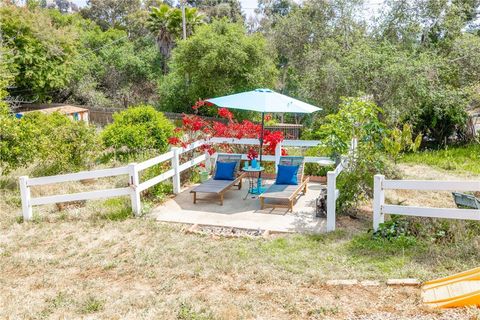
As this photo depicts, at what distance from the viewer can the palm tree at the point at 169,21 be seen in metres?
28.0

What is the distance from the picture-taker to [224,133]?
34.6 feet

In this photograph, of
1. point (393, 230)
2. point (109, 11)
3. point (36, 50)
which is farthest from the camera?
point (109, 11)

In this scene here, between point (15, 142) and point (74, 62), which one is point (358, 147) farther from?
point (74, 62)

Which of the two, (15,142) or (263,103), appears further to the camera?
(15,142)

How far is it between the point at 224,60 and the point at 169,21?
9595 millimetres

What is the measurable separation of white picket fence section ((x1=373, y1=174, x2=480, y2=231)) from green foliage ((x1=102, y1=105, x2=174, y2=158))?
685 centimetres

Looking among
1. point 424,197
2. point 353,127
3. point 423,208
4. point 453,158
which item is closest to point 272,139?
point 353,127

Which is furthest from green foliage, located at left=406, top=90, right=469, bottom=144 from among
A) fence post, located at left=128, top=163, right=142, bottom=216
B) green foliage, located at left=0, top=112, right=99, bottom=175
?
green foliage, located at left=0, top=112, right=99, bottom=175

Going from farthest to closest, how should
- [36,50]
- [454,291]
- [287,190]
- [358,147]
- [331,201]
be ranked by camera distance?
[36,50], [287,190], [358,147], [331,201], [454,291]

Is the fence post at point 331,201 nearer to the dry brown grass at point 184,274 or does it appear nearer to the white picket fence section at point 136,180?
the white picket fence section at point 136,180

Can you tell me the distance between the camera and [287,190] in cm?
845

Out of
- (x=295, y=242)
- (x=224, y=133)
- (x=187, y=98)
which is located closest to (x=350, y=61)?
(x=224, y=133)

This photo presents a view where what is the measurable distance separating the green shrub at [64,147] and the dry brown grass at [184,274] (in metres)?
2.91

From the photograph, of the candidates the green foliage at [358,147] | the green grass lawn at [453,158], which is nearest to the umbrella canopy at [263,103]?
the green foliage at [358,147]
